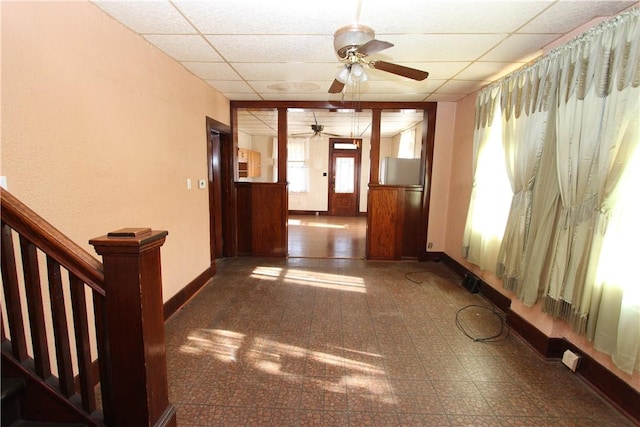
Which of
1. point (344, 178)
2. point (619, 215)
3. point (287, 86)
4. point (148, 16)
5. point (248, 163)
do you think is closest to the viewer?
point (619, 215)

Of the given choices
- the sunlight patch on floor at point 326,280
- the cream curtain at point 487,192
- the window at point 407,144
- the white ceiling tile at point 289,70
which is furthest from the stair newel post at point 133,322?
the window at point 407,144

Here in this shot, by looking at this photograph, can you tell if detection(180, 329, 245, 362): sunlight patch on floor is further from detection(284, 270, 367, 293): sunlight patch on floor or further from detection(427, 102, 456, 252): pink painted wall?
detection(427, 102, 456, 252): pink painted wall

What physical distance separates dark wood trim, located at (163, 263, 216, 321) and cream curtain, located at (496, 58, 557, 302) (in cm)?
321

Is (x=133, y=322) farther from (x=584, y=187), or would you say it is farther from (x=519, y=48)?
(x=519, y=48)

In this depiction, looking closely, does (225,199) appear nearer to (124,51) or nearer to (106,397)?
(124,51)

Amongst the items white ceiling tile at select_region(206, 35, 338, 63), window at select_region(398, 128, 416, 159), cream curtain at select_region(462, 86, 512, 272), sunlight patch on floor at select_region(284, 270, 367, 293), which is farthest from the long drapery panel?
window at select_region(398, 128, 416, 159)

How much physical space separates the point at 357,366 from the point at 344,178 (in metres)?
7.34

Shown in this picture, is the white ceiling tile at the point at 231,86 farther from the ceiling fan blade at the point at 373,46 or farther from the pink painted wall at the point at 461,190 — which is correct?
the pink painted wall at the point at 461,190

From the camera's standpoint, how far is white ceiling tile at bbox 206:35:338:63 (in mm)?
2355

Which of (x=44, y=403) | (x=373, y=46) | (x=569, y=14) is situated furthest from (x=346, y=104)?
(x=44, y=403)

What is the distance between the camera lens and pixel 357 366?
2.13 metres

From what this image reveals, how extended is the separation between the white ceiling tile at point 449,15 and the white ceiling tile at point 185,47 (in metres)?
1.41

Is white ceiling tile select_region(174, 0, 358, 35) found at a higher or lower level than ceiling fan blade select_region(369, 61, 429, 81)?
higher

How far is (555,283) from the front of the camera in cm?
211
